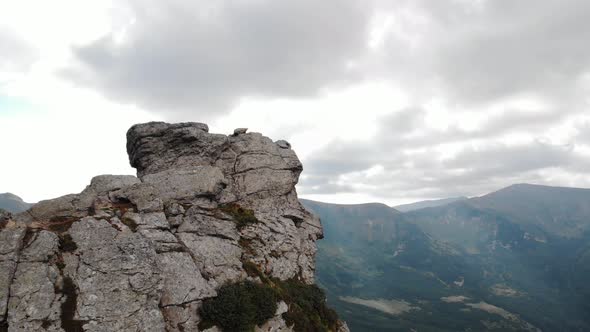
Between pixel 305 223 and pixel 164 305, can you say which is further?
pixel 305 223

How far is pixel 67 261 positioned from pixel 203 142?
23.4 m

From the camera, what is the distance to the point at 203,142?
4516 centimetres

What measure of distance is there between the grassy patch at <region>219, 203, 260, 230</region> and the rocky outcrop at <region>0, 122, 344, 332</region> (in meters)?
0.14

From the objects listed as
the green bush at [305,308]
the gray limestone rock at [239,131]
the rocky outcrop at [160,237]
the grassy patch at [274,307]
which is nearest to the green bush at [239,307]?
the grassy patch at [274,307]

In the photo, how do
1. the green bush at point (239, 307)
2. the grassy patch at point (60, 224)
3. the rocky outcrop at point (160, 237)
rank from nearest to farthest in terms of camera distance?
the rocky outcrop at point (160, 237)
the green bush at point (239, 307)
the grassy patch at point (60, 224)

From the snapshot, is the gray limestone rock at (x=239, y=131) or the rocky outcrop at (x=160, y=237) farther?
the gray limestone rock at (x=239, y=131)

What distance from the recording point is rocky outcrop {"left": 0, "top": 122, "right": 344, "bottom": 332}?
73.9ft

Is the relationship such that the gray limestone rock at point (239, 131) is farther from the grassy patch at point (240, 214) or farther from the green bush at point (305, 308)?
the green bush at point (305, 308)

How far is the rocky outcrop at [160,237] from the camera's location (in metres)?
22.5

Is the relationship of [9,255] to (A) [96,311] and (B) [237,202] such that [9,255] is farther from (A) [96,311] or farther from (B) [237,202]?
(B) [237,202]

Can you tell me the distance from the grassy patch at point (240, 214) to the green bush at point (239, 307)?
9278 mm

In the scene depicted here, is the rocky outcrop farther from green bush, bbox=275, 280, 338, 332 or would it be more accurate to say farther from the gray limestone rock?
green bush, bbox=275, 280, 338, 332

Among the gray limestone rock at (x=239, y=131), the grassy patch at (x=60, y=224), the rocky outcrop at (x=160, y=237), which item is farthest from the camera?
the gray limestone rock at (x=239, y=131)

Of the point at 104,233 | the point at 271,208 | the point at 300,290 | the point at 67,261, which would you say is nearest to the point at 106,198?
the point at 104,233
